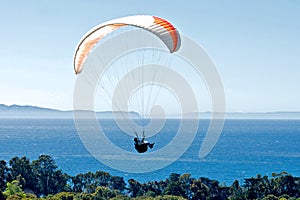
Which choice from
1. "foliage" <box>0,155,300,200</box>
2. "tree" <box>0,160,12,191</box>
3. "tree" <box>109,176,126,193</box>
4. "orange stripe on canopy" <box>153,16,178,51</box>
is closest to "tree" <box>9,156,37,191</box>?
"foliage" <box>0,155,300,200</box>

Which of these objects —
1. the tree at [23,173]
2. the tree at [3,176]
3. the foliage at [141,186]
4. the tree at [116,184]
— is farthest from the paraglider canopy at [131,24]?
the tree at [23,173]

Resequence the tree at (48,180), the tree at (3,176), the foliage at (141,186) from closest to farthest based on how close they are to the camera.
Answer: the foliage at (141,186) → the tree at (3,176) → the tree at (48,180)

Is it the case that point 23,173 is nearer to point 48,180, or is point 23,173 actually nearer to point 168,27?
point 48,180

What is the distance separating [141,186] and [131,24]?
23800mm

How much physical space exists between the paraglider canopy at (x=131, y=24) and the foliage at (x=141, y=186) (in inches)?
595

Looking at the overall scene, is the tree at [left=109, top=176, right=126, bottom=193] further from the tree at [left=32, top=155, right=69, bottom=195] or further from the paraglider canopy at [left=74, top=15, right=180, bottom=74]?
the paraglider canopy at [left=74, top=15, right=180, bottom=74]

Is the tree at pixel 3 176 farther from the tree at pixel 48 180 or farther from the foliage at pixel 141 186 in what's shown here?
the tree at pixel 48 180

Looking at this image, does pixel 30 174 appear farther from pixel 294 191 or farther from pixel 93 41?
pixel 93 41

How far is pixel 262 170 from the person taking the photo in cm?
6888

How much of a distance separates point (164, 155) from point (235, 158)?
1490cm

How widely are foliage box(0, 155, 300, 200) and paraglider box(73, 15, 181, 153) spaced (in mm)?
14743

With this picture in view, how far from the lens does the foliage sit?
31422 millimetres

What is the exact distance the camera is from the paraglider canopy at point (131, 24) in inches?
537

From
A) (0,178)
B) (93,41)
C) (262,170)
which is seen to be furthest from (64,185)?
(262,170)
